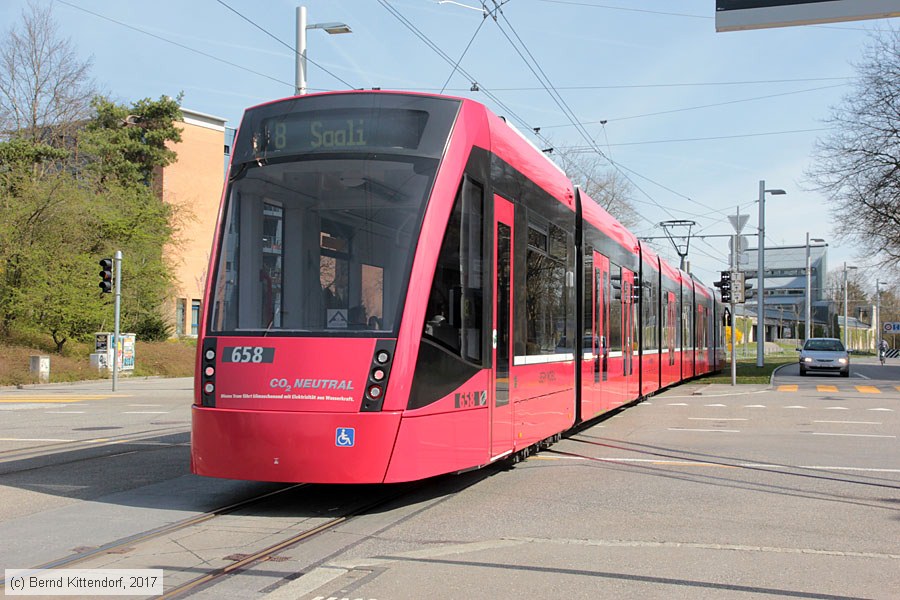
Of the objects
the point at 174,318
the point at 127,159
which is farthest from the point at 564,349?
the point at 174,318

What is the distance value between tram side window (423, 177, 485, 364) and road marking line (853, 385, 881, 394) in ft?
69.5

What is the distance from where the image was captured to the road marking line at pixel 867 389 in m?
25.9

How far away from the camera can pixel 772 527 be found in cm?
732

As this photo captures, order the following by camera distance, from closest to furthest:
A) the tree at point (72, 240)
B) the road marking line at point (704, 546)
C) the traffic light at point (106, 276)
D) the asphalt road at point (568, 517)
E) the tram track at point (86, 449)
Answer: the asphalt road at point (568, 517) < the road marking line at point (704, 546) < the tram track at point (86, 449) < the traffic light at point (106, 276) < the tree at point (72, 240)

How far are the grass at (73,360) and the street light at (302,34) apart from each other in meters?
18.0

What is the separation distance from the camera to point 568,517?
24.9 feet

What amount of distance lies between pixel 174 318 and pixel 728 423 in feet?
148

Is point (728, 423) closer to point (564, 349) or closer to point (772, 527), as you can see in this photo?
point (564, 349)

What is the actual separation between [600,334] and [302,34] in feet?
28.2

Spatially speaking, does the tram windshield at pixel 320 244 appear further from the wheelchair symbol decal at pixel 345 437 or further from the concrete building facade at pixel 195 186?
the concrete building facade at pixel 195 186

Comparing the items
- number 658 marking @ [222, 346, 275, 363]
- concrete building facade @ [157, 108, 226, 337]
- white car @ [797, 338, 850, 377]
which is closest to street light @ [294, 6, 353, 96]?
number 658 marking @ [222, 346, 275, 363]

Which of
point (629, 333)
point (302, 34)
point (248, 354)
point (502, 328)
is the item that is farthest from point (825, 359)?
point (248, 354)

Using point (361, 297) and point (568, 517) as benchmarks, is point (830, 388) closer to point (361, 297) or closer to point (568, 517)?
point (568, 517)

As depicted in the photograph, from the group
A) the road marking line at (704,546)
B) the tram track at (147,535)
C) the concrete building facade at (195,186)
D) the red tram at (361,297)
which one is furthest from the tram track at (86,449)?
the concrete building facade at (195,186)
